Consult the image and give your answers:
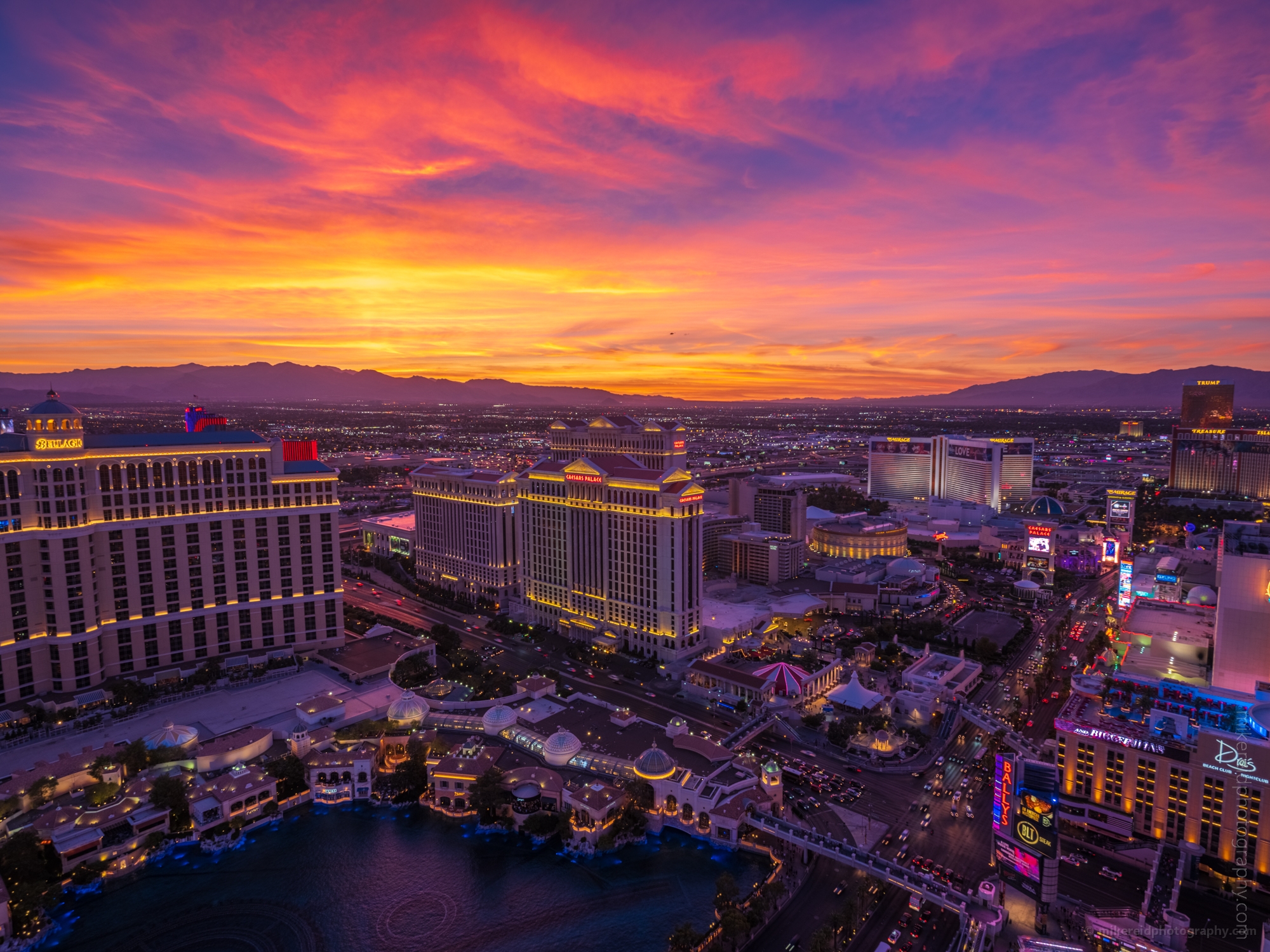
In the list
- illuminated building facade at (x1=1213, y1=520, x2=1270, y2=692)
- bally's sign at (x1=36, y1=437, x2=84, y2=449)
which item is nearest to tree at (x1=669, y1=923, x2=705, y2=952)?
illuminated building facade at (x1=1213, y1=520, x2=1270, y2=692)

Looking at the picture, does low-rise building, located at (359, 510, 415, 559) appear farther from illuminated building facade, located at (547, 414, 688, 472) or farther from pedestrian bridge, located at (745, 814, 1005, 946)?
pedestrian bridge, located at (745, 814, 1005, 946)

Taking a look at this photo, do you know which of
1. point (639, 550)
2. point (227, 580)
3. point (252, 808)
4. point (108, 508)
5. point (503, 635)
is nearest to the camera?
point (252, 808)

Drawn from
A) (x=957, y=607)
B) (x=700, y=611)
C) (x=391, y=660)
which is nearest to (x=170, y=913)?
(x=391, y=660)

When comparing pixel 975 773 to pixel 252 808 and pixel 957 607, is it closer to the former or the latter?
pixel 957 607

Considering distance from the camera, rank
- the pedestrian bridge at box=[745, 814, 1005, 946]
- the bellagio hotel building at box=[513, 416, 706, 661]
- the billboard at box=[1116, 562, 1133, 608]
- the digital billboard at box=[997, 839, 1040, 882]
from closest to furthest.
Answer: the pedestrian bridge at box=[745, 814, 1005, 946] → the digital billboard at box=[997, 839, 1040, 882] → the bellagio hotel building at box=[513, 416, 706, 661] → the billboard at box=[1116, 562, 1133, 608]

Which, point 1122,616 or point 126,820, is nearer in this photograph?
point 126,820

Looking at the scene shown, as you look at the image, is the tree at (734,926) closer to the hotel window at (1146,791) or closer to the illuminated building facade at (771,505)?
the hotel window at (1146,791)

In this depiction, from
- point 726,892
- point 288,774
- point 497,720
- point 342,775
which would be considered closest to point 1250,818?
point 726,892
